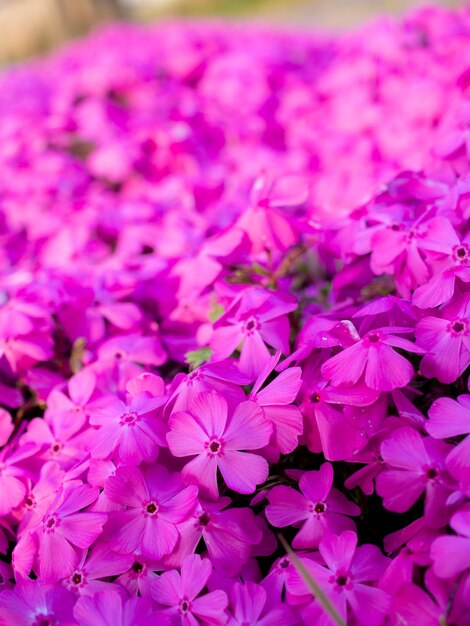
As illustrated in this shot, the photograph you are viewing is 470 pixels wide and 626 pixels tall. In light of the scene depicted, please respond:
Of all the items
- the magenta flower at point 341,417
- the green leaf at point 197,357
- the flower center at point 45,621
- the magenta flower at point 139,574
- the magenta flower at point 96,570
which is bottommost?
the magenta flower at point 139,574

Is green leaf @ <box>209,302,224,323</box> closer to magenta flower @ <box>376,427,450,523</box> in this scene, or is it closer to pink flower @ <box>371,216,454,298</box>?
pink flower @ <box>371,216,454,298</box>

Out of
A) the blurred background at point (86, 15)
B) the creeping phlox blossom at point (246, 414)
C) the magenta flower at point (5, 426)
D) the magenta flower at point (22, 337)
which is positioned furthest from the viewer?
the blurred background at point (86, 15)

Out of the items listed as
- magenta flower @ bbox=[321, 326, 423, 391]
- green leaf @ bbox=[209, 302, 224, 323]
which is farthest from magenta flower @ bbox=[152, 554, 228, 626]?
green leaf @ bbox=[209, 302, 224, 323]

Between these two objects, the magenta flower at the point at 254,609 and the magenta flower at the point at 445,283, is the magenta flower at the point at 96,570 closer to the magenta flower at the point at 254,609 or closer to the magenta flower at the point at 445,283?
the magenta flower at the point at 254,609

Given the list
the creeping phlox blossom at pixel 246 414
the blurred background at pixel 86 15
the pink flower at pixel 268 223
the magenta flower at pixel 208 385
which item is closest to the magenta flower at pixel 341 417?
the creeping phlox blossom at pixel 246 414

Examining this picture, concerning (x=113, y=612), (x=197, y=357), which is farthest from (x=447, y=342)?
(x=113, y=612)

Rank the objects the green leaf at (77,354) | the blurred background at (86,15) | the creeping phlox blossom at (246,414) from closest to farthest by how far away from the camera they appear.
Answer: the creeping phlox blossom at (246,414)
the green leaf at (77,354)
the blurred background at (86,15)

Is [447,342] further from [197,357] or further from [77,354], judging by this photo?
[77,354]
